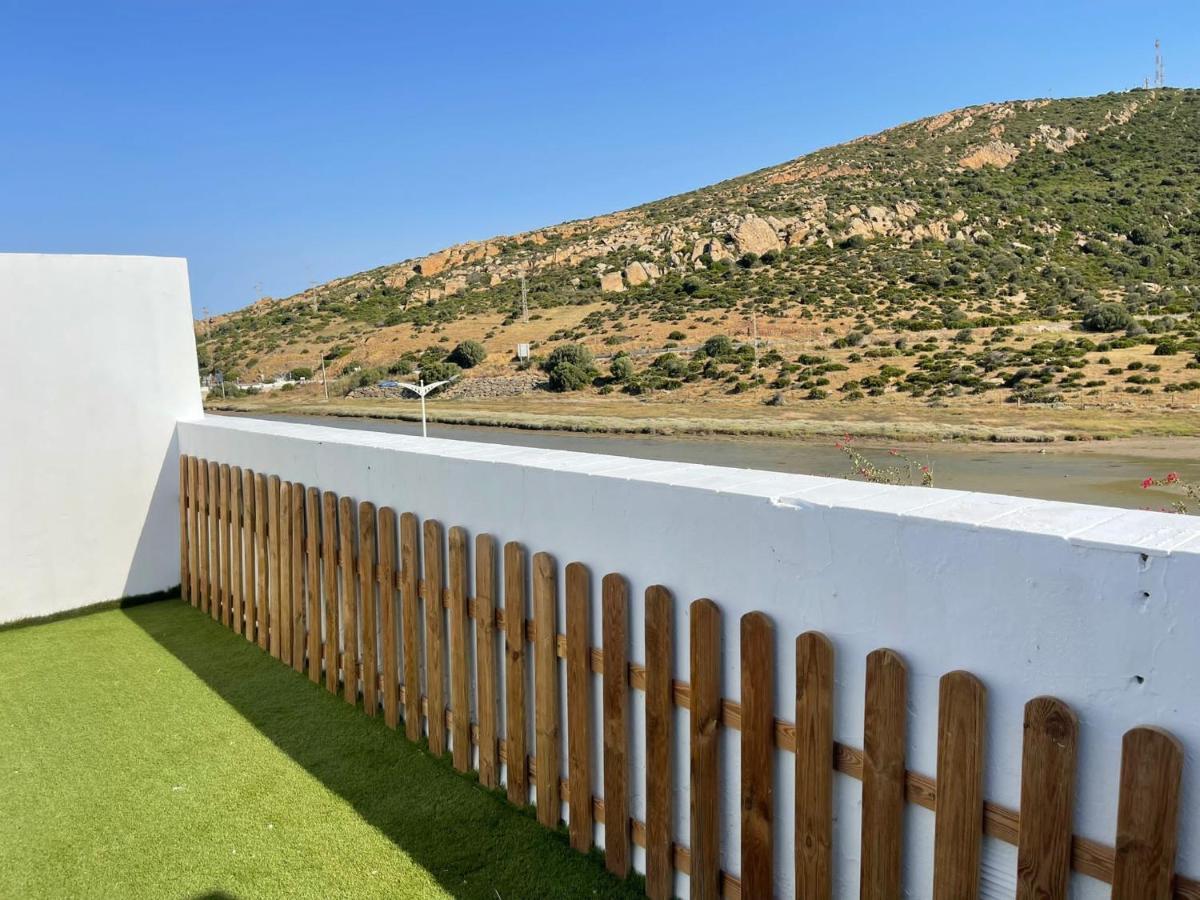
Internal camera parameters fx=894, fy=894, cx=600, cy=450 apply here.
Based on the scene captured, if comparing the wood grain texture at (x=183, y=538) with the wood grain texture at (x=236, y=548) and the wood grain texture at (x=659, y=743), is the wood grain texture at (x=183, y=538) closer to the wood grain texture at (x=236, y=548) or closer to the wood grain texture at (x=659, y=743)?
the wood grain texture at (x=236, y=548)

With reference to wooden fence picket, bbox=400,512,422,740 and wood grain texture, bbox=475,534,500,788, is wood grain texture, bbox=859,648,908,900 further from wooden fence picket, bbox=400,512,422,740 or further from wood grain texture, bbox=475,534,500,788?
wooden fence picket, bbox=400,512,422,740

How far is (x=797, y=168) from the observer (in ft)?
224

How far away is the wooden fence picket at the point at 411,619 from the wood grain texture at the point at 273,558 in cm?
147

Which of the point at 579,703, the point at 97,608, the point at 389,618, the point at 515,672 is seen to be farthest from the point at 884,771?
the point at 97,608

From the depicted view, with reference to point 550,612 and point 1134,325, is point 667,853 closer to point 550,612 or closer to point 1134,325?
point 550,612

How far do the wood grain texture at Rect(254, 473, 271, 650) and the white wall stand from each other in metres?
1.75

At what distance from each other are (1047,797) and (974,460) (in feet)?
58.3

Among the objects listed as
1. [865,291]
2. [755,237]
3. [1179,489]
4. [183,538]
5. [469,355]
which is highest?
[755,237]

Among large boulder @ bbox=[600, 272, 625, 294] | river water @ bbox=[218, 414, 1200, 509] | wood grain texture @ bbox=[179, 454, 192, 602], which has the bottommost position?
river water @ bbox=[218, 414, 1200, 509]

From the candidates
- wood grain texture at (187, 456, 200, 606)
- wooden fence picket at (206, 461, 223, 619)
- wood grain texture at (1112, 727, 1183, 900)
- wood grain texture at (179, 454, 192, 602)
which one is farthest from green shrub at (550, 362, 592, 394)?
wood grain texture at (1112, 727, 1183, 900)

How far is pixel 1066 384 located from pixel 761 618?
2887 centimetres

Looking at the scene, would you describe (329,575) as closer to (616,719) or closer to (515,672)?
(515,672)

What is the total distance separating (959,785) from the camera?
2.04 m

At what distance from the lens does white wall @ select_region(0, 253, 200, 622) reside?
612 cm
